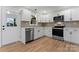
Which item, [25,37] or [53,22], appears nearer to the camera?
[25,37]

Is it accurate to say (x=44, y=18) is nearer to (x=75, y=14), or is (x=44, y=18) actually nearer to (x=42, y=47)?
(x=75, y=14)

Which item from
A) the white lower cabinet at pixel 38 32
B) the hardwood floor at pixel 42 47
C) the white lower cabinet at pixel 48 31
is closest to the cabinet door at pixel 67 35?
the hardwood floor at pixel 42 47

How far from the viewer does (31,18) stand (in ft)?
15.0

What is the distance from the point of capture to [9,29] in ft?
12.4

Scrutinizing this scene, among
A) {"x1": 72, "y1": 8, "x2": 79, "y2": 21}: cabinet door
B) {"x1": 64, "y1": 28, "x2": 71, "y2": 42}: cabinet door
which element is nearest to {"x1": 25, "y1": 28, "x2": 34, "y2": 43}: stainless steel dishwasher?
{"x1": 64, "y1": 28, "x2": 71, "y2": 42}: cabinet door

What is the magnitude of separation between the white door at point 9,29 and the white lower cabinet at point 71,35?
7.73 ft

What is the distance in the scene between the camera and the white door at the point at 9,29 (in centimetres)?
354

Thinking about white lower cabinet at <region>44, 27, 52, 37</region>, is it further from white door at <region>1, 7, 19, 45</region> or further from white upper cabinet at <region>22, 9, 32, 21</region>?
white door at <region>1, 7, 19, 45</region>

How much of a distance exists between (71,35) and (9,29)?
278 cm

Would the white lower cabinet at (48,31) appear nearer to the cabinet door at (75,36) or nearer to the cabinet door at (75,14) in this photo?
the cabinet door at (75,36)
